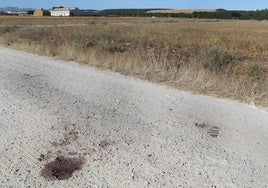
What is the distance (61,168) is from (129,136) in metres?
1.30

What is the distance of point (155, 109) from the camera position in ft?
22.8

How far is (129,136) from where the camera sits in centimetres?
563

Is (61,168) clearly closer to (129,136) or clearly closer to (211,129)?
(129,136)

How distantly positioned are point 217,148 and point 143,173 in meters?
1.22

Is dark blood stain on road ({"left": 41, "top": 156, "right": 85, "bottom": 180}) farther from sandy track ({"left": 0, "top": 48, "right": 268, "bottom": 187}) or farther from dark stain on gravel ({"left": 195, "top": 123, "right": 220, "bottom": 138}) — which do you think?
dark stain on gravel ({"left": 195, "top": 123, "right": 220, "bottom": 138})

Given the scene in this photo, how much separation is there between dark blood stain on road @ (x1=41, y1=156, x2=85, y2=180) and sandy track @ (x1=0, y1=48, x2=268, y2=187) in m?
0.08

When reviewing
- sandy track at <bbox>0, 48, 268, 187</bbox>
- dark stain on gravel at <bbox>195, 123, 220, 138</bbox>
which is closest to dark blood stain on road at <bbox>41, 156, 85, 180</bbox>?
sandy track at <bbox>0, 48, 268, 187</bbox>

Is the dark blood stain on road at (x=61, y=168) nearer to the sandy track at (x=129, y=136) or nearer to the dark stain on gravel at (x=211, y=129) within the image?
the sandy track at (x=129, y=136)

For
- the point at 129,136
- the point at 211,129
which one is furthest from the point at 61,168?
the point at 211,129

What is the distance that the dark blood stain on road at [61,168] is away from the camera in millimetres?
4434

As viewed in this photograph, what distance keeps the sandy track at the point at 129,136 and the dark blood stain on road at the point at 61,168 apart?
76 mm

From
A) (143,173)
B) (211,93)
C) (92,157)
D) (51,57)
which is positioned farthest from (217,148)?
(51,57)

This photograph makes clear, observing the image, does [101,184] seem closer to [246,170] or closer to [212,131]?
[246,170]

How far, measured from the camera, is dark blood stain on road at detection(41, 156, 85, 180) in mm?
4434
